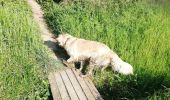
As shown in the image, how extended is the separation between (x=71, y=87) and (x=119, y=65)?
1.18 meters

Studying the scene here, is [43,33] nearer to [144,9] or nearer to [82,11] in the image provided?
[82,11]

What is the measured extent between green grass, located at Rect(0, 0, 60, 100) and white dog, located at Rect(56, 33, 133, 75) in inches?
21.7

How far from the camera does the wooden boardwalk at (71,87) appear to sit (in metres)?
6.95

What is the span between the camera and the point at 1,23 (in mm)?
9906

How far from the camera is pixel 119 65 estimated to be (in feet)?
26.0

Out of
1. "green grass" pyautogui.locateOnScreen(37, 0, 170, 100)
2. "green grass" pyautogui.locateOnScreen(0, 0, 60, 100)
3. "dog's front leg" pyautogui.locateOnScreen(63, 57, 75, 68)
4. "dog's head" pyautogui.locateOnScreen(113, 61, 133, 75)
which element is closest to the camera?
"green grass" pyautogui.locateOnScreen(0, 0, 60, 100)

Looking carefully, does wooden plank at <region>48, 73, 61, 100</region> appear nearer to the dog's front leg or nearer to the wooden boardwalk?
the wooden boardwalk

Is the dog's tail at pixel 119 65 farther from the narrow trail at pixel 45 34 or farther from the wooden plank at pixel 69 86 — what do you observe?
the narrow trail at pixel 45 34

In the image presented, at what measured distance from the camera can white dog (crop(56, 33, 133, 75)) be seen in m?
7.94

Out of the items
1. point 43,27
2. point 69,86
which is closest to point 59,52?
point 69,86

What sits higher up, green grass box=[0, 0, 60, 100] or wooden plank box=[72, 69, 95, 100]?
green grass box=[0, 0, 60, 100]

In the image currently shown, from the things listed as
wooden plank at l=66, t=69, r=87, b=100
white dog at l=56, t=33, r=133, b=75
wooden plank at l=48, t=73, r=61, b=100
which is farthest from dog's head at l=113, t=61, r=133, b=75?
wooden plank at l=48, t=73, r=61, b=100

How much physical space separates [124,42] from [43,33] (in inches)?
105

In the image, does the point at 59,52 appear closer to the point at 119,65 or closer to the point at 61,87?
the point at 119,65
